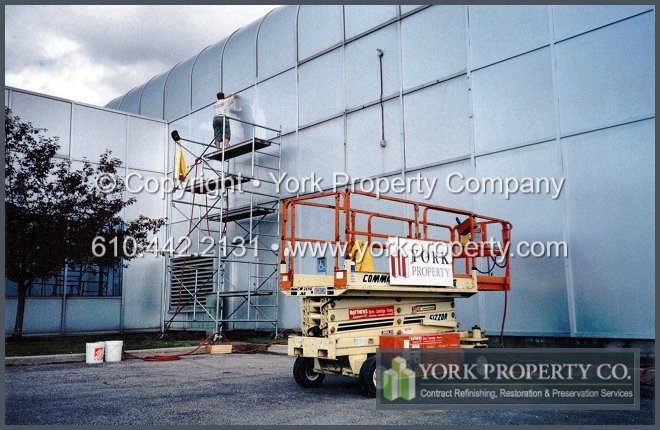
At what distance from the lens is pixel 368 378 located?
7.80m

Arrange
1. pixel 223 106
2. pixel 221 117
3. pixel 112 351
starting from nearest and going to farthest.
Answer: pixel 112 351
pixel 221 117
pixel 223 106

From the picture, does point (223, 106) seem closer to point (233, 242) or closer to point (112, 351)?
point (233, 242)

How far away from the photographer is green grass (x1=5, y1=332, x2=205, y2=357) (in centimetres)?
1288

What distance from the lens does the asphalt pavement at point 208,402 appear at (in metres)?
6.41

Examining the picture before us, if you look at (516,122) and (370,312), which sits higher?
(516,122)

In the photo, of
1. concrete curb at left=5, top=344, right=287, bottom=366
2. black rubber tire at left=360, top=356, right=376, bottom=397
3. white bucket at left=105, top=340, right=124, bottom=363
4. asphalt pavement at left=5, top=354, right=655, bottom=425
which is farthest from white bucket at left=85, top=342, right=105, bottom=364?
black rubber tire at left=360, top=356, right=376, bottom=397

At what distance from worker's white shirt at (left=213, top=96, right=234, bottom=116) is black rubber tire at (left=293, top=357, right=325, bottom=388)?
1008 centimetres

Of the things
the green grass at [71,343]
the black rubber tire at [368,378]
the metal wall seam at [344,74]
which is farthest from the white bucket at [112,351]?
the metal wall seam at [344,74]

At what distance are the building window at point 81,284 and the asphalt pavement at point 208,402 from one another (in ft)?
25.1

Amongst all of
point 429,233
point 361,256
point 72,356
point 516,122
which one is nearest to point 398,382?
point 361,256

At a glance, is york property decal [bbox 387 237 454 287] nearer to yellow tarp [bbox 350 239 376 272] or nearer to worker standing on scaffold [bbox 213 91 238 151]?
yellow tarp [bbox 350 239 376 272]

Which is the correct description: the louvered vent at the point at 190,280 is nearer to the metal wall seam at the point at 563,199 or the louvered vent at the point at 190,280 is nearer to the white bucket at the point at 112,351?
the white bucket at the point at 112,351

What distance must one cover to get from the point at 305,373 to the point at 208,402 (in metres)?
1.78

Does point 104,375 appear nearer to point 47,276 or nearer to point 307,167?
point 47,276
